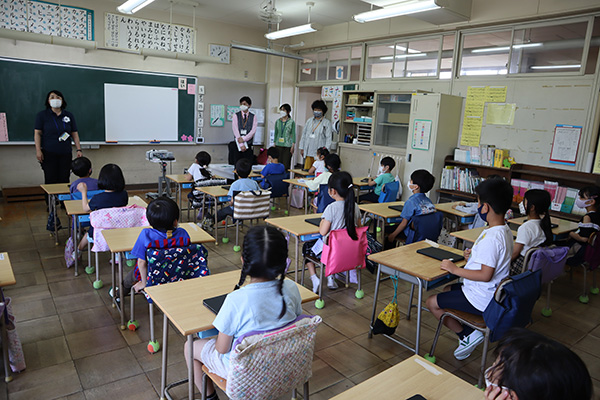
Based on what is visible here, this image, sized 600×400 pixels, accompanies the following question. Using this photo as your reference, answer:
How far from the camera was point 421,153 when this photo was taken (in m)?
6.22

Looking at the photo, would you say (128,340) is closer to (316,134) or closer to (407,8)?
(407,8)

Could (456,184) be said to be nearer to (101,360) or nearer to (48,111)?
(101,360)

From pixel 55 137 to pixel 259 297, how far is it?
204 inches

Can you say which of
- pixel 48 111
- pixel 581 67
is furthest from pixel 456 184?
pixel 48 111

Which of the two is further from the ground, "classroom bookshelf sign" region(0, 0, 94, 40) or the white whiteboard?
"classroom bookshelf sign" region(0, 0, 94, 40)

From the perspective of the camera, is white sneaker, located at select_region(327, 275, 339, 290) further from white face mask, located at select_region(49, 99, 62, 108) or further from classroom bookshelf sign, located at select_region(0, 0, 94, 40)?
classroom bookshelf sign, located at select_region(0, 0, 94, 40)

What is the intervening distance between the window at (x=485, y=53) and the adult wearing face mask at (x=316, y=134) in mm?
2566

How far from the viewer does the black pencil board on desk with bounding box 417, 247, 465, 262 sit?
2711 millimetres

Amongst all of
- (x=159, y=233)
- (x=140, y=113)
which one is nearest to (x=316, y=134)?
(x=140, y=113)

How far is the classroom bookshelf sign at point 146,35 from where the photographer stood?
6966mm

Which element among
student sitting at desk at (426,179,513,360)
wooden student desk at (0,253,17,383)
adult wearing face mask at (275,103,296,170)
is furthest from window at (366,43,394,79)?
wooden student desk at (0,253,17,383)

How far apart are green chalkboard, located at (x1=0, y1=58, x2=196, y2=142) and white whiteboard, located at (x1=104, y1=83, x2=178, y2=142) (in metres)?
0.11

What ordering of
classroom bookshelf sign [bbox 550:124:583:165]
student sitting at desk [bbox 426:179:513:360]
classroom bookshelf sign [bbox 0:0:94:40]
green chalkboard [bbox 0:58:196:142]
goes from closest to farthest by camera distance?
student sitting at desk [bbox 426:179:513:360], classroom bookshelf sign [bbox 550:124:583:165], classroom bookshelf sign [bbox 0:0:94:40], green chalkboard [bbox 0:58:196:142]

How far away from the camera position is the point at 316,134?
7.79m
